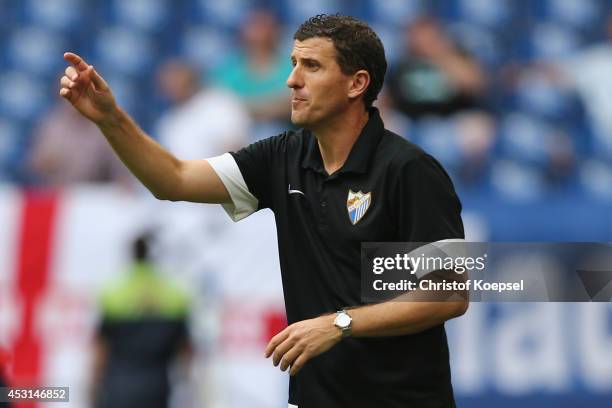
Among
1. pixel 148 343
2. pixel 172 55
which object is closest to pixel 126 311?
pixel 148 343

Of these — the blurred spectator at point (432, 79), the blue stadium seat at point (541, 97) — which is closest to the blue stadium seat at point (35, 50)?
the blurred spectator at point (432, 79)

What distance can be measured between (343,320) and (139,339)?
4.38 metres

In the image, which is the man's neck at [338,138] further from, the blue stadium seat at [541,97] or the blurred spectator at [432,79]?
the blue stadium seat at [541,97]

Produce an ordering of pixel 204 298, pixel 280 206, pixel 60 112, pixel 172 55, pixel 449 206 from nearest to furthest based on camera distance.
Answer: pixel 449 206 → pixel 280 206 → pixel 204 298 → pixel 60 112 → pixel 172 55

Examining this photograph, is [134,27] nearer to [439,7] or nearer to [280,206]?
[439,7]

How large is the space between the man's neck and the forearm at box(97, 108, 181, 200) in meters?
0.49

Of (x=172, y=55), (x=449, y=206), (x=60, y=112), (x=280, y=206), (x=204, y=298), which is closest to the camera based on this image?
(x=449, y=206)

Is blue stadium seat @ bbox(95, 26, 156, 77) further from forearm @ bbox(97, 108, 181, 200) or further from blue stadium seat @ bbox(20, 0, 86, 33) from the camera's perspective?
forearm @ bbox(97, 108, 181, 200)

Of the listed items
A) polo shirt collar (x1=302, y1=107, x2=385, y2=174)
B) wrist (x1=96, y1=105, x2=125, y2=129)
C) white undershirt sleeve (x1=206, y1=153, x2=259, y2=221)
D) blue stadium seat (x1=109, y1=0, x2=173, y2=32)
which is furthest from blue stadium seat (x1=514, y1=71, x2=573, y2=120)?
wrist (x1=96, y1=105, x2=125, y2=129)

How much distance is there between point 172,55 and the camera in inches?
421

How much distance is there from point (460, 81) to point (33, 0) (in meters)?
4.04

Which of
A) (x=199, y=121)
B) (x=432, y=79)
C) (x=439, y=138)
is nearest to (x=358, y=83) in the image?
(x=199, y=121)

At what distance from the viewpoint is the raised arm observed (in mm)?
3773

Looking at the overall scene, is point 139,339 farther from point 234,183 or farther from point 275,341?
point 275,341
